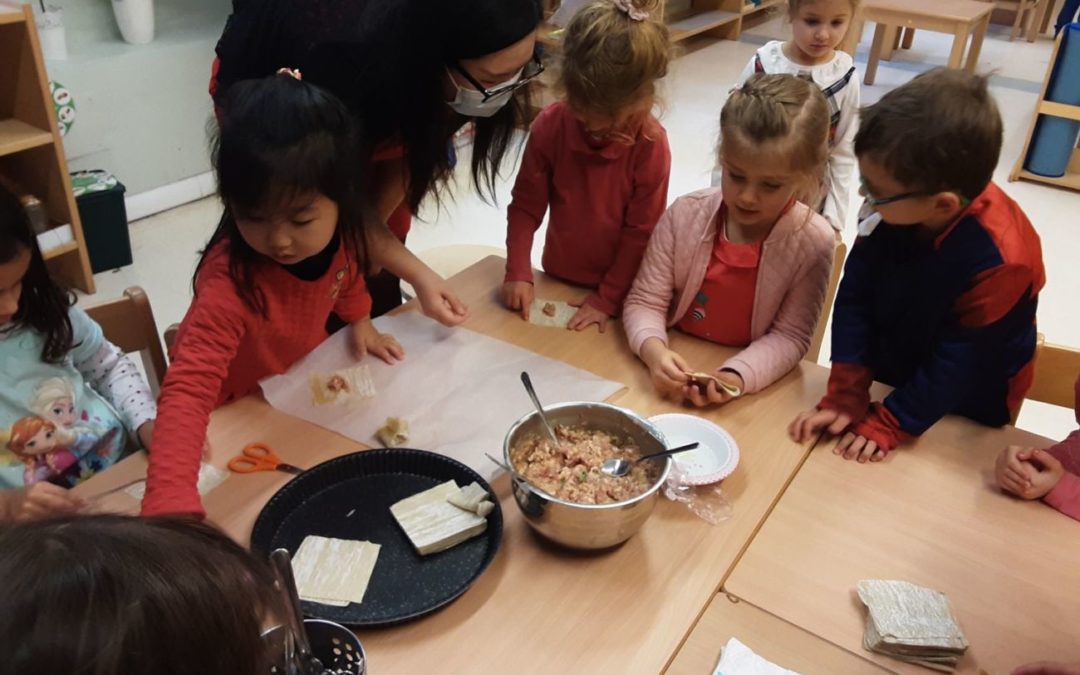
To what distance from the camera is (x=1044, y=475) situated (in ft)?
3.48

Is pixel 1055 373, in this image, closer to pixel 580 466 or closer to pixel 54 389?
pixel 580 466

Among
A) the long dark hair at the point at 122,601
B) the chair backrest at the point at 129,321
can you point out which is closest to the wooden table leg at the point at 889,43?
the chair backrest at the point at 129,321

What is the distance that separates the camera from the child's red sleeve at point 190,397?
933mm

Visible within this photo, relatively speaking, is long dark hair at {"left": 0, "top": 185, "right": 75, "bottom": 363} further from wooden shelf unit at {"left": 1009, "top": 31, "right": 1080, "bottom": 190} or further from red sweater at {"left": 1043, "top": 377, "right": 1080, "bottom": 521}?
wooden shelf unit at {"left": 1009, "top": 31, "right": 1080, "bottom": 190}

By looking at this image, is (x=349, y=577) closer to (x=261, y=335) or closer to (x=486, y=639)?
(x=486, y=639)

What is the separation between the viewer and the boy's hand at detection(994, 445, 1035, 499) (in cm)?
107

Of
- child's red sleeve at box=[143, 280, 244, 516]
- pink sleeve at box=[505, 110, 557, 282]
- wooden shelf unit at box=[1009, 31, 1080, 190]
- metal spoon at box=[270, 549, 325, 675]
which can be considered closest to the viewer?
metal spoon at box=[270, 549, 325, 675]

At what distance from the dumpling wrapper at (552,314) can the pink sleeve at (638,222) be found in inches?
1.9

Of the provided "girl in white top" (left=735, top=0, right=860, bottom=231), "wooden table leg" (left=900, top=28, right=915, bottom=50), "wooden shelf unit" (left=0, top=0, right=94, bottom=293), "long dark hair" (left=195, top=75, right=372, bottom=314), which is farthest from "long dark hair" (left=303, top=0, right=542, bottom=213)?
"wooden table leg" (left=900, top=28, right=915, bottom=50)

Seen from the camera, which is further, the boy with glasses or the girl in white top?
the girl in white top

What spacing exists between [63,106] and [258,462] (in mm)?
2364

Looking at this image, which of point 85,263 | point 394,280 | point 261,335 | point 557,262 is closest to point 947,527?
point 557,262

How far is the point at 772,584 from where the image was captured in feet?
3.09

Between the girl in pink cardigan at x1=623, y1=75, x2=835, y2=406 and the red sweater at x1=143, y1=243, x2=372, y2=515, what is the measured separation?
0.51m
